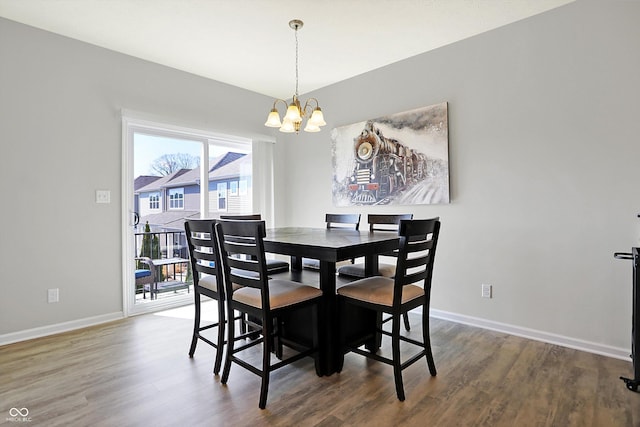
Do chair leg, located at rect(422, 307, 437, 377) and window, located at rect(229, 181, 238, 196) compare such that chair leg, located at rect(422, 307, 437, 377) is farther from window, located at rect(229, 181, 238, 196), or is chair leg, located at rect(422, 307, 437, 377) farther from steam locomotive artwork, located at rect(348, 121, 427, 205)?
window, located at rect(229, 181, 238, 196)

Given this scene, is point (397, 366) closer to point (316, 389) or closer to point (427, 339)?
point (427, 339)

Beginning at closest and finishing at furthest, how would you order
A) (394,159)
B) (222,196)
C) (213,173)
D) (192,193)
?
(394,159), (192,193), (213,173), (222,196)

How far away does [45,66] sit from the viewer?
2865 mm

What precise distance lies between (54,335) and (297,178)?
303cm

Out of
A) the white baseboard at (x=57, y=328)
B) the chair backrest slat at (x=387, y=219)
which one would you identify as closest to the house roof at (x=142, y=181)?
the white baseboard at (x=57, y=328)

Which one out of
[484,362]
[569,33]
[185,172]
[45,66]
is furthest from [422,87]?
[45,66]

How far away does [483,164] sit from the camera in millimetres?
2971

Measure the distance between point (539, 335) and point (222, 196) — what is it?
3589mm

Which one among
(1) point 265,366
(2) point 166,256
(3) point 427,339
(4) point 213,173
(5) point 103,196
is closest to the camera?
(1) point 265,366

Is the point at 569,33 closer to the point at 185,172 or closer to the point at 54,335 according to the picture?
the point at 185,172

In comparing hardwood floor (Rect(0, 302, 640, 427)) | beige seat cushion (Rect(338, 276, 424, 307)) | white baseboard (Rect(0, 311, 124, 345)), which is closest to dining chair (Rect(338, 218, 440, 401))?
beige seat cushion (Rect(338, 276, 424, 307))

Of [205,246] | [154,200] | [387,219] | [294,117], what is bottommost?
[205,246]

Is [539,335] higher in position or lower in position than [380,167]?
lower

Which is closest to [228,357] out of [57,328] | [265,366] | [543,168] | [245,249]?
[265,366]
